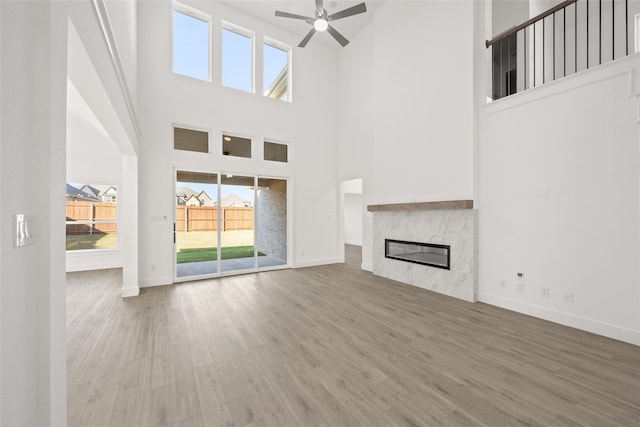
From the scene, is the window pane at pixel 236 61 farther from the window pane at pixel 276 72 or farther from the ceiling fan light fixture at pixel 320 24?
the ceiling fan light fixture at pixel 320 24

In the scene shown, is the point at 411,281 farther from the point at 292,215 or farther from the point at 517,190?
the point at 292,215

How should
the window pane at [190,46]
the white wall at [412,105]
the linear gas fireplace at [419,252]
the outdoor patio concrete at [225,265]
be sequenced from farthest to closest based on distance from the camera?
the outdoor patio concrete at [225,265]
the window pane at [190,46]
the linear gas fireplace at [419,252]
the white wall at [412,105]

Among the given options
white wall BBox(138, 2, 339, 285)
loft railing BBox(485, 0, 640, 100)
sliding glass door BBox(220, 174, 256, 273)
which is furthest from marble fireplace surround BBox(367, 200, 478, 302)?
sliding glass door BBox(220, 174, 256, 273)

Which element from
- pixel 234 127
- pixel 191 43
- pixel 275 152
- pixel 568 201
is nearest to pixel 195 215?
pixel 234 127

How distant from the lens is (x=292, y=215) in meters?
6.59

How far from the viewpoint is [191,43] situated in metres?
5.62

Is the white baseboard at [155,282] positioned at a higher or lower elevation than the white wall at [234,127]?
lower

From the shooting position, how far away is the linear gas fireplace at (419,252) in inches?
180

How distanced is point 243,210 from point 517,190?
519 centimetres

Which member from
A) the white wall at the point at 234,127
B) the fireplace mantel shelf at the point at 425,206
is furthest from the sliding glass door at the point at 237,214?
the fireplace mantel shelf at the point at 425,206

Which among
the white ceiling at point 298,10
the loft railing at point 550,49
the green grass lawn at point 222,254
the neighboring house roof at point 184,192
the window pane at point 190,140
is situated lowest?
the green grass lawn at point 222,254

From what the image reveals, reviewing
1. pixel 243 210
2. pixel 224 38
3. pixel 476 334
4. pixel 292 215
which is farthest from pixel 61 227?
pixel 224 38

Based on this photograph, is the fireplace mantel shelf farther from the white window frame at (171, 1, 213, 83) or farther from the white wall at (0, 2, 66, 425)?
the white window frame at (171, 1, 213, 83)

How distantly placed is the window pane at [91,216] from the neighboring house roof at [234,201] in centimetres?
338
